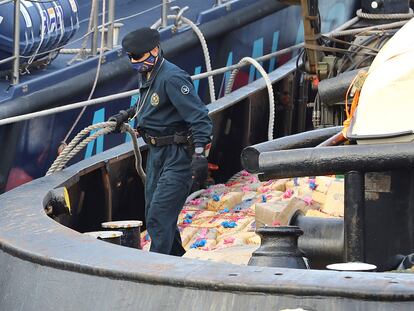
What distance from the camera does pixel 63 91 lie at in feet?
25.5

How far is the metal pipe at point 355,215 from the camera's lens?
3.55 m

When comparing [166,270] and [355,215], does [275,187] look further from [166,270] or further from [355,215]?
[166,270]

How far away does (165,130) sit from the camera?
19.2 feet

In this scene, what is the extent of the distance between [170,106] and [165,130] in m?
0.13

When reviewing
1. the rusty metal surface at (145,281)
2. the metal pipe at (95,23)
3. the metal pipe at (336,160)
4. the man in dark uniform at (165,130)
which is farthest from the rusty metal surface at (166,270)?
the metal pipe at (95,23)

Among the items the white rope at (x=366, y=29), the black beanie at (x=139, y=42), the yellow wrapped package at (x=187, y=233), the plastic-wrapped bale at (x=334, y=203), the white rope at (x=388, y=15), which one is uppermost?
the white rope at (x=388, y=15)

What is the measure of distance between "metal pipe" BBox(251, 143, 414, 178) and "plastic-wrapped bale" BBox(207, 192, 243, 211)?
353cm

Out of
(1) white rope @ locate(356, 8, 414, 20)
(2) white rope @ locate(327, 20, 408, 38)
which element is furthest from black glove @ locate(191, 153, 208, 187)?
(1) white rope @ locate(356, 8, 414, 20)

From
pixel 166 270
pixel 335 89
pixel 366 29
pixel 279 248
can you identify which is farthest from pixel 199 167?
pixel 166 270

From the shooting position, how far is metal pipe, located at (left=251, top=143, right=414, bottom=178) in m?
3.45

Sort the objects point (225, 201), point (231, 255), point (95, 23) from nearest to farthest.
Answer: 1. point (231, 255)
2. point (225, 201)
3. point (95, 23)

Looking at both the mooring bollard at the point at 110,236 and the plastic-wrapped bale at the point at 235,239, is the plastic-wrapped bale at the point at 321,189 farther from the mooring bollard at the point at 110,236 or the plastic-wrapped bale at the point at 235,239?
the mooring bollard at the point at 110,236

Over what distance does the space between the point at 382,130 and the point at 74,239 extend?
3.57ft

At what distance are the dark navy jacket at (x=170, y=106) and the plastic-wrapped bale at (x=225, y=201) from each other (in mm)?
1485
